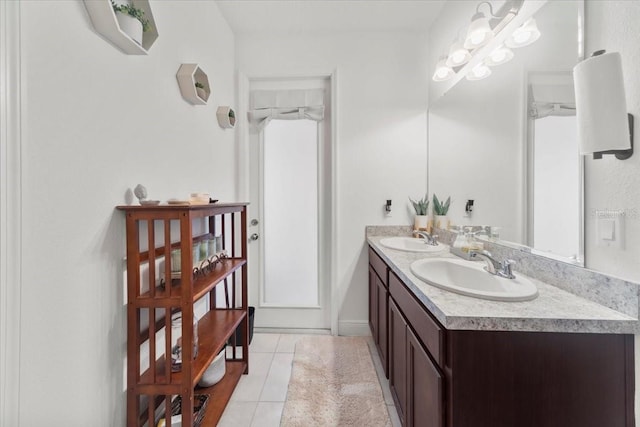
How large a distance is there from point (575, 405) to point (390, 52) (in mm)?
2540

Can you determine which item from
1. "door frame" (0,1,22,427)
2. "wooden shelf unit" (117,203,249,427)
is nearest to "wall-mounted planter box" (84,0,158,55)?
"door frame" (0,1,22,427)

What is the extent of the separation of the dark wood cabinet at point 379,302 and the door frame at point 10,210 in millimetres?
1540

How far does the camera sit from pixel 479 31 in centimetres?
150

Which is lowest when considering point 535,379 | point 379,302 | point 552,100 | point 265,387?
point 265,387

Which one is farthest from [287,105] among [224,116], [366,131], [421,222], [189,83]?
[421,222]

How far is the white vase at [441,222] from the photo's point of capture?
212 centimetres

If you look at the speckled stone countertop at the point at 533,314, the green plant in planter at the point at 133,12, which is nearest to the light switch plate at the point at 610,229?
the speckled stone countertop at the point at 533,314

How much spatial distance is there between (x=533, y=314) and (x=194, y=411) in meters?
1.53

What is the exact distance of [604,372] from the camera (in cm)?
79

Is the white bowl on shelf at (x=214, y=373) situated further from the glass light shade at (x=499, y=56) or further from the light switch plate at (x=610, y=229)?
the glass light shade at (x=499, y=56)

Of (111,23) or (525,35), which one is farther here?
(525,35)

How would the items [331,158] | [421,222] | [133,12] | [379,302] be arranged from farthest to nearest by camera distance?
1. [331,158]
2. [421,222]
3. [379,302]
4. [133,12]

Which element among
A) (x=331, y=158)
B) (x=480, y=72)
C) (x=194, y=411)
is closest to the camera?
(x=194, y=411)

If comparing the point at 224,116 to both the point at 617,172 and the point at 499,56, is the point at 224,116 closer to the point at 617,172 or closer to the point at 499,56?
the point at 499,56
